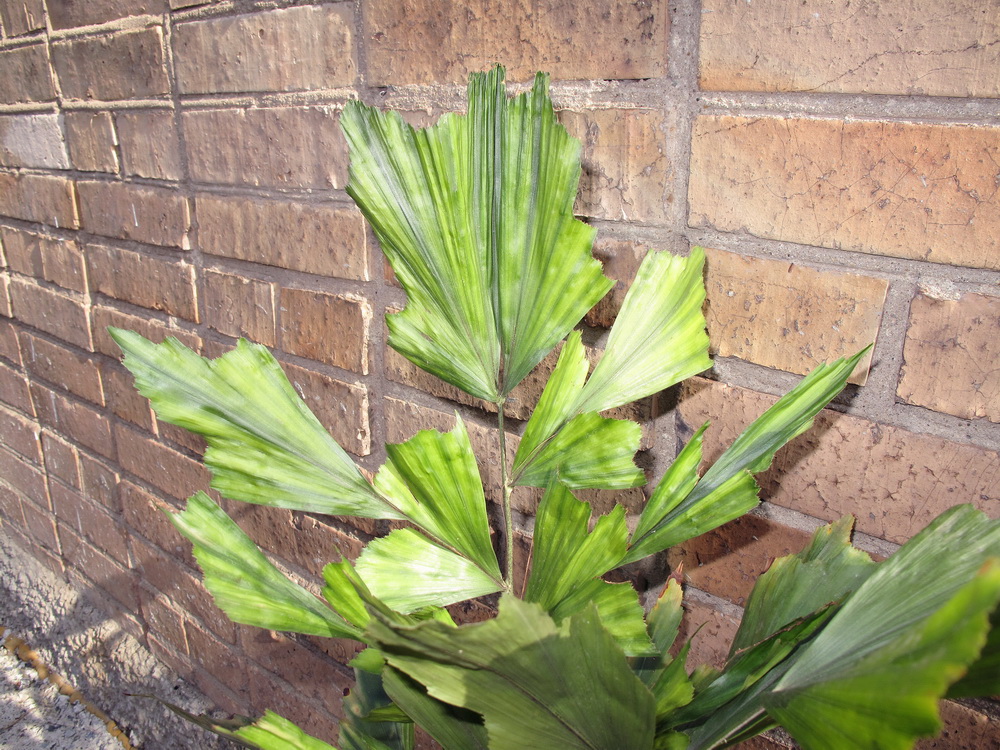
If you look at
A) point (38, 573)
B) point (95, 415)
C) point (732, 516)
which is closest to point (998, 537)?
point (732, 516)

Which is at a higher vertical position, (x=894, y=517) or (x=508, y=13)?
(x=508, y=13)

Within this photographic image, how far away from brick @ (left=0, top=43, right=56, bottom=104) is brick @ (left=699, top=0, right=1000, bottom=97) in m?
1.25

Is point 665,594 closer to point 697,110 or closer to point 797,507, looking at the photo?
point 797,507

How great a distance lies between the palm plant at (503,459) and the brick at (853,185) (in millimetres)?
118

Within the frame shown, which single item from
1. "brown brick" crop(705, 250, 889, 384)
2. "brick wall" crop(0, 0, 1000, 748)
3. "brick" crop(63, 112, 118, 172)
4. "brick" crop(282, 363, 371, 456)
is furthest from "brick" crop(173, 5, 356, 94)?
"brown brick" crop(705, 250, 889, 384)

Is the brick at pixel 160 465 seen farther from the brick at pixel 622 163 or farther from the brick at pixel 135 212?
the brick at pixel 622 163

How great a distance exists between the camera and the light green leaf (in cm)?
51

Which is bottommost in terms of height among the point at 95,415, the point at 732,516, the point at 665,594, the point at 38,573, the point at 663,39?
the point at 38,573

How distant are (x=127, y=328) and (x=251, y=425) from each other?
929mm

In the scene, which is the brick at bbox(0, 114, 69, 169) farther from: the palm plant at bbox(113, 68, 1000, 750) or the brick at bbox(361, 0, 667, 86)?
the palm plant at bbox(113, 68, 1000, 750)

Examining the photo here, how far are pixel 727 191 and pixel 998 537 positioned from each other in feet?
1.20

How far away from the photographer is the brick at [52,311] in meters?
1.41

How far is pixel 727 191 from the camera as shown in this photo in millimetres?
614

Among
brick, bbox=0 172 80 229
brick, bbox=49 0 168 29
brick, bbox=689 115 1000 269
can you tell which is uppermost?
brick, bbox=49 0 168 29
